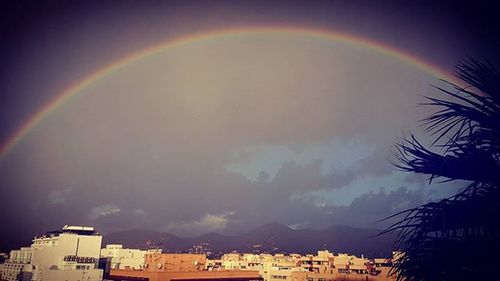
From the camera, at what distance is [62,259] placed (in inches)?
956

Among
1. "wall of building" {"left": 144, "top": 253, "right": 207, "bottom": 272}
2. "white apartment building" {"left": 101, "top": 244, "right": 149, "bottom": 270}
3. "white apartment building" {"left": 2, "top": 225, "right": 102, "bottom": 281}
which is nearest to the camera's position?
"white apartment building" {"left": 2, "top": 225, "right": 102, "bottom": 281}

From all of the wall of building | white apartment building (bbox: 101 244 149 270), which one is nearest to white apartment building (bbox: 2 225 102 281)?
the wall of building

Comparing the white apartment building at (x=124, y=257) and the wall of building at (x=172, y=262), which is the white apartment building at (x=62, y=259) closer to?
the wall of building at (x=172, y=262)

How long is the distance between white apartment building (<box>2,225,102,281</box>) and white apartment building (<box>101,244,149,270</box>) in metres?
5.77

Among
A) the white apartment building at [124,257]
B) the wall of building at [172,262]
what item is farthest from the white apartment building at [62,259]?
the white apartment building at [124,257]

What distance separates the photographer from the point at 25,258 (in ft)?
82.1

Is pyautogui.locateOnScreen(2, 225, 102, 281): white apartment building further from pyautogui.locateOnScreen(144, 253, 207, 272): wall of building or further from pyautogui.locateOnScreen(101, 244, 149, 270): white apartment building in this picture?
pyautogui.locateOnScreen(101, 244, 149, 270): white apartment building

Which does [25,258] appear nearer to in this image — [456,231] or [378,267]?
[378,267]

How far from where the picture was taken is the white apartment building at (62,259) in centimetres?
2269

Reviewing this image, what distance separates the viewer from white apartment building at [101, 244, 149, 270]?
32094mm

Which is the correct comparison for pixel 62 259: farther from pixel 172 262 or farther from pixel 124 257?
pixel 124 257

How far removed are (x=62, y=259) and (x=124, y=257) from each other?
935 centimetres

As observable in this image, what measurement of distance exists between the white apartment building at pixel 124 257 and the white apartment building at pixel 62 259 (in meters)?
5.77

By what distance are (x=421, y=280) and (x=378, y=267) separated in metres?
26.1
